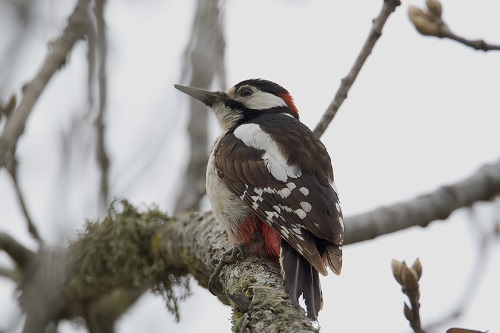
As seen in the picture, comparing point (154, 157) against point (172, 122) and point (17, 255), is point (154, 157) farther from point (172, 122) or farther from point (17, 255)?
point (17, 255)

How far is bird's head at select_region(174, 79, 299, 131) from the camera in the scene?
450 centimetres

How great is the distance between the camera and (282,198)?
3.42 metres

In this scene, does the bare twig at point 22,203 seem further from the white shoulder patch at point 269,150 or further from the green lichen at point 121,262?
the white shoulder patch at point 269,150

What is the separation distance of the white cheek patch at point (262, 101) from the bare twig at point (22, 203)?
58.1 inches

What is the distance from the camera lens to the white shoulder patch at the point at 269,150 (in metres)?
3.57

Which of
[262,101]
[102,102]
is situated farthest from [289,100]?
Answer: [102,102]

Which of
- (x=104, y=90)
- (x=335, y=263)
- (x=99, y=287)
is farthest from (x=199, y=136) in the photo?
(x=335, y=263)

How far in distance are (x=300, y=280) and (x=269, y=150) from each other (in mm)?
1020

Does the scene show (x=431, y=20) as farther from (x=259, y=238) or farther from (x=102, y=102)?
(x=102, y=102)

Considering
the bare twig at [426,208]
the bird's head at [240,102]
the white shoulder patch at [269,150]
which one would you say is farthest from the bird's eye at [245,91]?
the bare twig at [426,208]

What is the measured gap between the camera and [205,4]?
16.0ft

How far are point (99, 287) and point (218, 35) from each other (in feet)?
6.02

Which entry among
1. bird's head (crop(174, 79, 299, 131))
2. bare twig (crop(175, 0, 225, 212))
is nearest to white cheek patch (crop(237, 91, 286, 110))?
bird's head (crop(174, 79, 299, 131))

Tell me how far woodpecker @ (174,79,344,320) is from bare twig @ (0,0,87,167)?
109 cm
